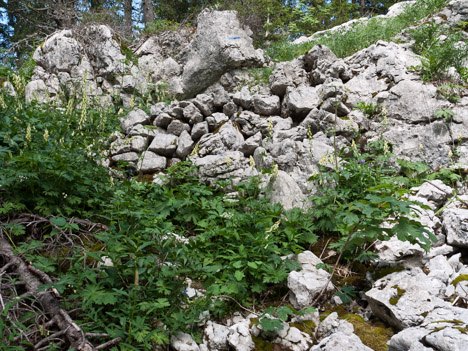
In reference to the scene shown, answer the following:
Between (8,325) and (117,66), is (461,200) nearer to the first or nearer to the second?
(8,325)

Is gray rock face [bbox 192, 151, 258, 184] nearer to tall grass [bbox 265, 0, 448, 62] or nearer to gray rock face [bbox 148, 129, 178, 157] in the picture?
gray rock face [bbox 148, 129, 178, 157]

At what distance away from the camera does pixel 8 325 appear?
2.41 m

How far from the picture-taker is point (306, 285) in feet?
10.5

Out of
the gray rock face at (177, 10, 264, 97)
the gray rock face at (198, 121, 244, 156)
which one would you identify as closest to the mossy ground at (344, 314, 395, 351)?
the gray rock face at (198, 121, 244, 156)

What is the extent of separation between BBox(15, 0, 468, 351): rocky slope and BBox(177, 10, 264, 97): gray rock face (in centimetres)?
3

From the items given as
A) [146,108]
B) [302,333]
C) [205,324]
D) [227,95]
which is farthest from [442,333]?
[146,108]

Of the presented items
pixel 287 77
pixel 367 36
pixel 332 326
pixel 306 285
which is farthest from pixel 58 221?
pixel 367 36

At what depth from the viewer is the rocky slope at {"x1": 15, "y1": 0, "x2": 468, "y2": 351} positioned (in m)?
2.75

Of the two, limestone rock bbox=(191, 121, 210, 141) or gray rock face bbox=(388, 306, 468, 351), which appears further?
limestone rock bbox=(191, 121, 210, 141)

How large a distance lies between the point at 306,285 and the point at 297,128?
3.68 metres

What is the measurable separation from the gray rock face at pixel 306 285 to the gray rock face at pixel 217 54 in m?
6.43

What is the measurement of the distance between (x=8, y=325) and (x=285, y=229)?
2.97 meters

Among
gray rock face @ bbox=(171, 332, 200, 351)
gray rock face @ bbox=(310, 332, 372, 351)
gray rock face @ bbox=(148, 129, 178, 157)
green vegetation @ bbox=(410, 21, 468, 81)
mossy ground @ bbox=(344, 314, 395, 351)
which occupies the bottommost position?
gray rock face @ bbox=(171, 332, 200, 351)

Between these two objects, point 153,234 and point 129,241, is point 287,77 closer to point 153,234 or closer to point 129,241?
point 153,234
